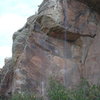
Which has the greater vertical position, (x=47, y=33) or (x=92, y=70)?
(x=47, y=33)

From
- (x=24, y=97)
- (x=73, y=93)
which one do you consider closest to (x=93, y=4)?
(x=73, y=93)

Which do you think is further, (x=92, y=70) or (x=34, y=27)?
(x=34, y=27)

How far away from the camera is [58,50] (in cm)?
1397

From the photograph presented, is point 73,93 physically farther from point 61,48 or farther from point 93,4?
point 93,4

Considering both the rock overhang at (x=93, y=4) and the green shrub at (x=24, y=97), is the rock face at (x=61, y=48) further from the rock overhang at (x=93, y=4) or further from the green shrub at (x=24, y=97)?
the green shrub at (x=24, y=97)

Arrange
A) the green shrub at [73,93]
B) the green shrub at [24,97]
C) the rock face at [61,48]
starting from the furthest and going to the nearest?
the rock face at [61,48], the green shrub at [24,97], the green shrub at [73,93]

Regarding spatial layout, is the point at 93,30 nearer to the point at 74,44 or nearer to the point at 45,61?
the point at 74,44

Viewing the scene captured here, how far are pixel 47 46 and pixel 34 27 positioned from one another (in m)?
1.01

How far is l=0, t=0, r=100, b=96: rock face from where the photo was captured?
13641mm

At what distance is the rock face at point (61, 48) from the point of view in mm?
13641

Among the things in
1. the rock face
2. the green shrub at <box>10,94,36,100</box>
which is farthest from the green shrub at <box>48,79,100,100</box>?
the rock face

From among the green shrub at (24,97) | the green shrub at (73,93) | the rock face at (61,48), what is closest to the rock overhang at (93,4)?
the rock face at (61,48)

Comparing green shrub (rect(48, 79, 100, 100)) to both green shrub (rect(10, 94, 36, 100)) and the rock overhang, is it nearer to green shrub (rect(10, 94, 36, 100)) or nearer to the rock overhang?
green shrub (rect(10, 94, 36, 100))

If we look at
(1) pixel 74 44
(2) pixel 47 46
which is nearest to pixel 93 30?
(1) pixel 74 44
